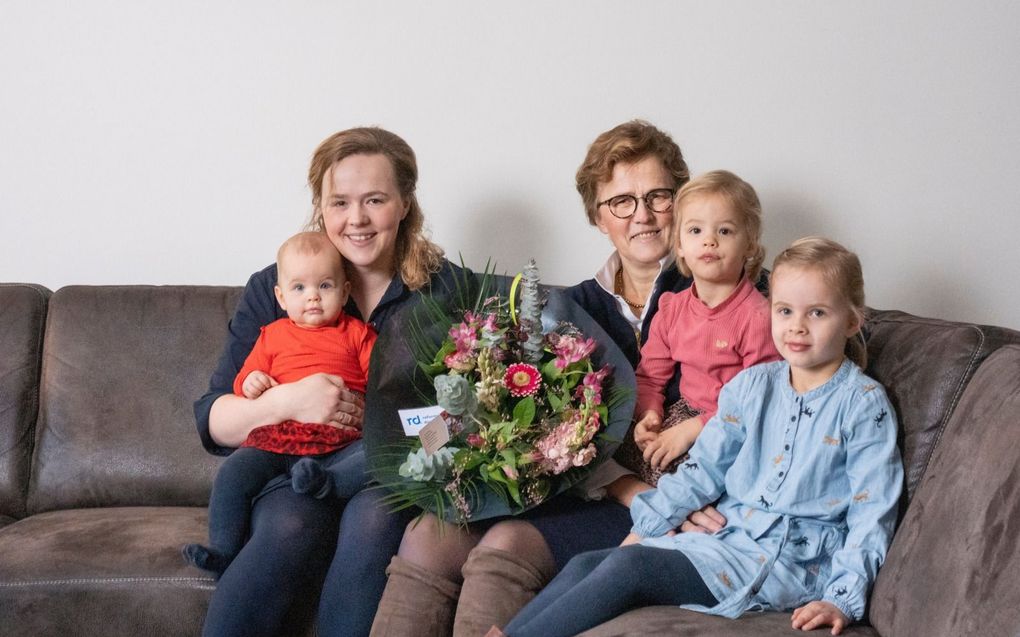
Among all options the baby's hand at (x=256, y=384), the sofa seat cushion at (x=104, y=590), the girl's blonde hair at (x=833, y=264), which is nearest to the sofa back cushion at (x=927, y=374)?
the girl's blonde hair at (x=833, y=264)

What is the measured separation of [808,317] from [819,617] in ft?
1.86

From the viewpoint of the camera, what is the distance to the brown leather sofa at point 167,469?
175 cm

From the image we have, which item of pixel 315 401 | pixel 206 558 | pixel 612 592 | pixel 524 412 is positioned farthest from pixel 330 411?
pixel 612 592

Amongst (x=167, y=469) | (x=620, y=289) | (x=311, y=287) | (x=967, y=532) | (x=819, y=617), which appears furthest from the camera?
(x=167, y=469)

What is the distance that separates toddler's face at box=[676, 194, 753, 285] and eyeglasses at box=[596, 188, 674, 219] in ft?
0.79

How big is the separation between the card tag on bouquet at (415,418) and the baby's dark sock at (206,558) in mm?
493

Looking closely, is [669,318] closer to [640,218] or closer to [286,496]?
[640,218]

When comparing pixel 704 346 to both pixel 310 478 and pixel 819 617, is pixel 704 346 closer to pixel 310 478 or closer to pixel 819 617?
pixel 819 617

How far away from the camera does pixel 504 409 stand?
7.32 feet

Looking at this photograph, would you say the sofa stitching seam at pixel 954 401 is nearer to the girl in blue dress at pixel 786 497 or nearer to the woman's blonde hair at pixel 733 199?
the girl in blue dress at pixel 786 497

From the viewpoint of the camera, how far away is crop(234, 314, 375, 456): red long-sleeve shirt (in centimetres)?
259

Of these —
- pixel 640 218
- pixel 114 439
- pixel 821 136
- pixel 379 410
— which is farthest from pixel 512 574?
pixel 821 136

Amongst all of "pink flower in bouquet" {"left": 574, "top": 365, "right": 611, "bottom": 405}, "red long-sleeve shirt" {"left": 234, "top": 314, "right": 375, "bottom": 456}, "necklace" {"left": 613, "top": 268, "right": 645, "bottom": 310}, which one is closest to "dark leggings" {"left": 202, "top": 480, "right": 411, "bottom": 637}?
"red long-sleeve shirt" {"left": 234, "top": 314, "right": 375, "bottom": 456}

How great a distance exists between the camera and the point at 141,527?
2604mm
